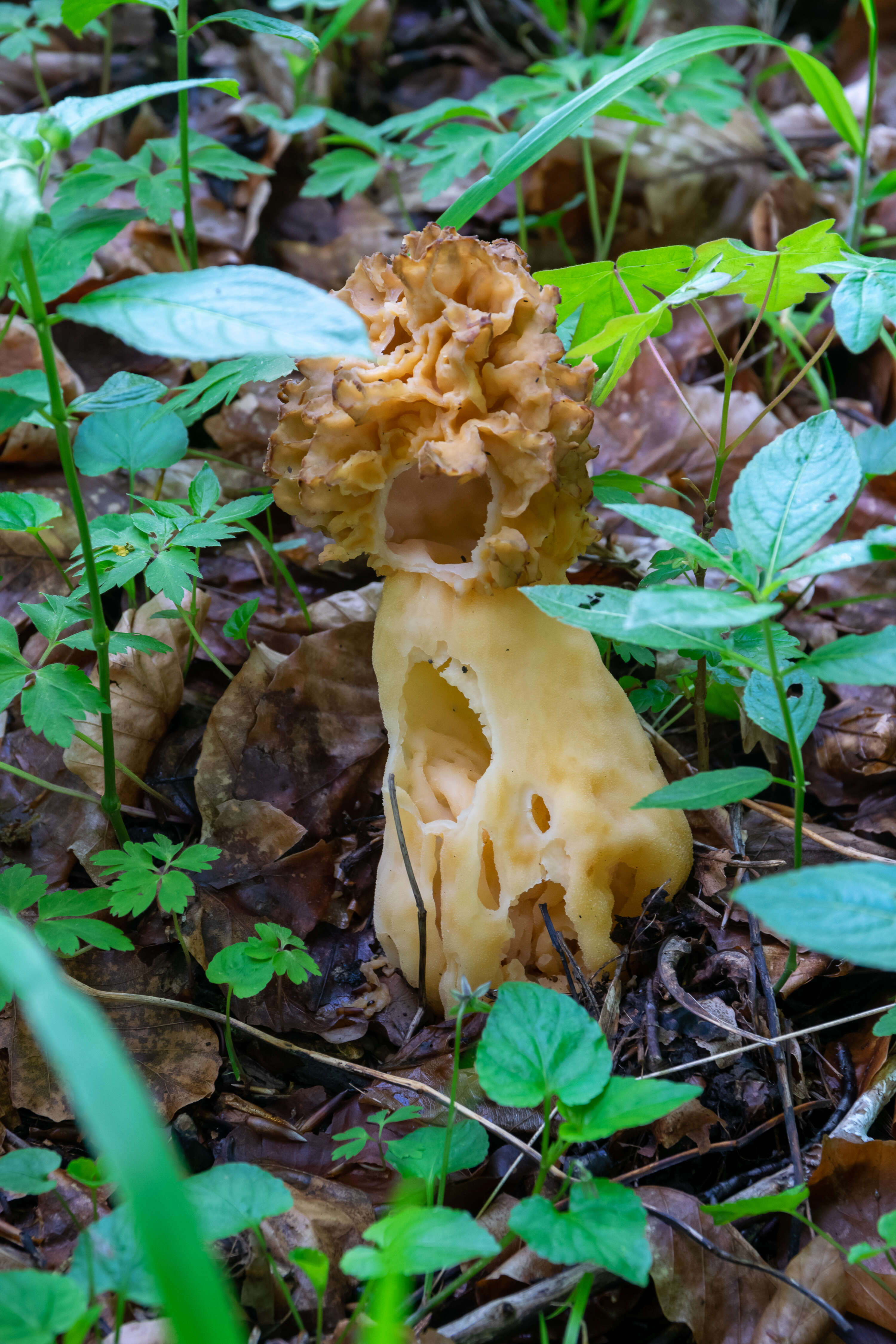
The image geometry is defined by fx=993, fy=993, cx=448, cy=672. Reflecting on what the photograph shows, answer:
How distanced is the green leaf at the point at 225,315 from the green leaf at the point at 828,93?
92.2 inches

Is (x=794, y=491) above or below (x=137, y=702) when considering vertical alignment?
above

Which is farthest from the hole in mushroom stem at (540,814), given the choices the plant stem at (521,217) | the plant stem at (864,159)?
the plant stem at (864,159)

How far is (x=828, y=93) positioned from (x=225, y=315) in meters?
2.62

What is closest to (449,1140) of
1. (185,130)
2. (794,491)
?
(794,491)

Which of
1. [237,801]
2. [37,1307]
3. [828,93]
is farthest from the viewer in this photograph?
[828,93]

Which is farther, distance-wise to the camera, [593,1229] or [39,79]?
[39,79]

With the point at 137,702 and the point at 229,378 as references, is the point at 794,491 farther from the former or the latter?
the point at 137,702

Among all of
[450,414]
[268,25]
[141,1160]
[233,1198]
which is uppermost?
[268,25]

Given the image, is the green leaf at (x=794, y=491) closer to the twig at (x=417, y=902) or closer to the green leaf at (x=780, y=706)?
the green leaf at (x=780, y=706)

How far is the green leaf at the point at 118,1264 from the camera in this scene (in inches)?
54.7

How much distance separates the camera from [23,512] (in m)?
2.37

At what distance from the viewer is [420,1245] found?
1.39 m

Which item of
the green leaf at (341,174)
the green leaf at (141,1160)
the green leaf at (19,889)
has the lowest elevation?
the green leaf at (19,889)

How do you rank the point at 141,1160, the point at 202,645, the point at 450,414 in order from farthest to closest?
the point at 202,645, the point at 450,414, the point at 141,1160
